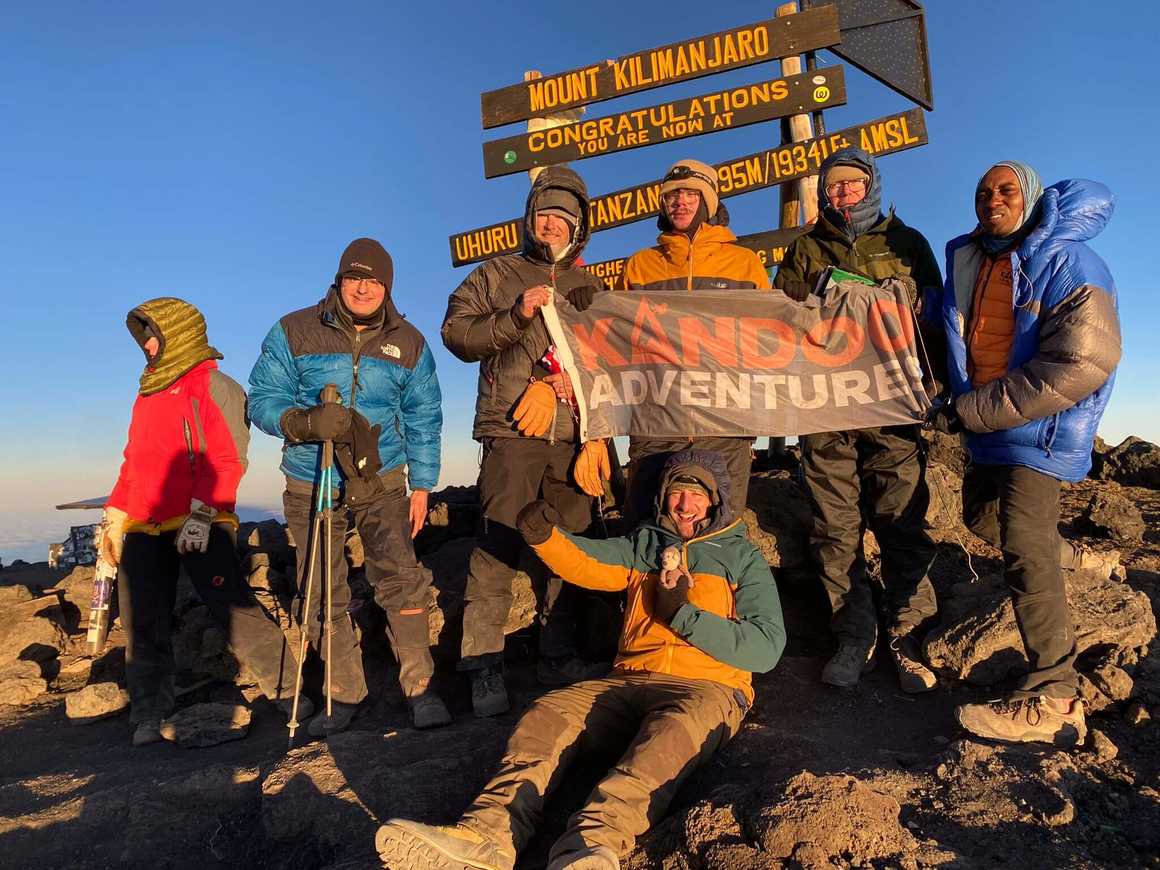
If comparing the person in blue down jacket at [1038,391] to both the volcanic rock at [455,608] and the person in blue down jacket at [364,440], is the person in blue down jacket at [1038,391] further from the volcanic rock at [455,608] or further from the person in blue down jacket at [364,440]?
the person in blue down jacket at [364,440]

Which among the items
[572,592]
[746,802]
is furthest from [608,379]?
[746,802]

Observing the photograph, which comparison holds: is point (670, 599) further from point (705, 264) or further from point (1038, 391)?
point (705, 264)

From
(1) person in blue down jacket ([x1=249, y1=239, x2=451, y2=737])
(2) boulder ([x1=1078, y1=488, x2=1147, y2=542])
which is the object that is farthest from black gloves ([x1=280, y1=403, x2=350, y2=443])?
(2) boulder ([x1=1078, y1=488, x2=1147, y2=542])

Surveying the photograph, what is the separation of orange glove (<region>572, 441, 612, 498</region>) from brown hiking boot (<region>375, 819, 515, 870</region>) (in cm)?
264

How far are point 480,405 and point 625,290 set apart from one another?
136cm

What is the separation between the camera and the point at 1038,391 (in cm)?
393

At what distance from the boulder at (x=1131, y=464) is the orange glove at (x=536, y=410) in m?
8.19

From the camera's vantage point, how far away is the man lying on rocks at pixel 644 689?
9.53 feet

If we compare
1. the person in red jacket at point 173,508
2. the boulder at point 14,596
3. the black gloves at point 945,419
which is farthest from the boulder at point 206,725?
the black gloves at point 945,419

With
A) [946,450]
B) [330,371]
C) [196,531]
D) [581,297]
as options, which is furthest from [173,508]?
[946,450]

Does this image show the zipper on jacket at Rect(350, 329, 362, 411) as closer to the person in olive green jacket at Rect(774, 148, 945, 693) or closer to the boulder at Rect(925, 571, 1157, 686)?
the person in olive green jacket at Rect(774, 148, 945, 693)

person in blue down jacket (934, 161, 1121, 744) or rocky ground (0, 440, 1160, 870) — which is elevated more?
person in blue down jacket (934, 161, 1121, 744)

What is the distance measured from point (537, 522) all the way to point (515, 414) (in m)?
1.23

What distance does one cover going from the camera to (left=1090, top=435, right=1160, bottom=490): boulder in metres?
9.05
